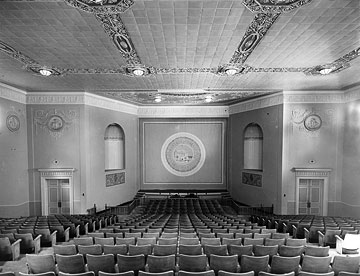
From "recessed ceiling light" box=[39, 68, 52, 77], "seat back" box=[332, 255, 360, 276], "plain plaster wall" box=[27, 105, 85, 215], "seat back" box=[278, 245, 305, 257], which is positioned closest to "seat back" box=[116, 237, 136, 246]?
"seat back" box=[278, 245, 305, 257]

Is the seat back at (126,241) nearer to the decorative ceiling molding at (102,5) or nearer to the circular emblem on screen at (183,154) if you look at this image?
the decorative ceiling molding at (102,5)

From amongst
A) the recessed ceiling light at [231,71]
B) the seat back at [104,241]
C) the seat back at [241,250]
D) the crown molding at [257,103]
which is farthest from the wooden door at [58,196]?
the crown molding at [257,103]

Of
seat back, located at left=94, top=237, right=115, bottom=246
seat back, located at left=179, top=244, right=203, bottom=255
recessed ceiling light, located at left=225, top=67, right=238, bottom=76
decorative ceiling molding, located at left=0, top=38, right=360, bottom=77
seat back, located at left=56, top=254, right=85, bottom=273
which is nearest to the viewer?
seat back, located at left=56, top=254, right=85, bottom=273

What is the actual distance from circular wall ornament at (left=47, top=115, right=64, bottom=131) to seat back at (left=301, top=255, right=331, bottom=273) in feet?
36.6

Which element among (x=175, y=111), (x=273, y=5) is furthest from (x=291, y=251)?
(x=175, y=111)

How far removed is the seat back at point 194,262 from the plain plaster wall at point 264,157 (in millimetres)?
8781

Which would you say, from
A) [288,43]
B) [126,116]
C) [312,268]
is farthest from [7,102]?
[312,268]

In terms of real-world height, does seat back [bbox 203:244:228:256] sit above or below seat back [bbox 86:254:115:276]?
below

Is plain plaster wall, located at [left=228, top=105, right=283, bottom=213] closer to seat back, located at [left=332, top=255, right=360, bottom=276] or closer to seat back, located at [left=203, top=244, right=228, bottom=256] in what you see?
seat back, located at [left=332, top=255, right=360, bottom=276]

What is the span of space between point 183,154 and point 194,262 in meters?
12.1

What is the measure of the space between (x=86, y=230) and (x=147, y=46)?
5.95 meters

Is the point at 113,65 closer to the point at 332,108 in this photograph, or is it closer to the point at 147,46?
the point at 147,46

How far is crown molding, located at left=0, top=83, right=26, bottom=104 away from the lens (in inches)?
391

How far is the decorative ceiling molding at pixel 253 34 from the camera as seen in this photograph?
4.70 meters
